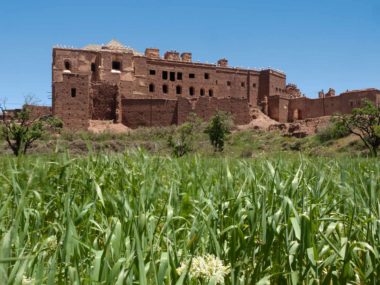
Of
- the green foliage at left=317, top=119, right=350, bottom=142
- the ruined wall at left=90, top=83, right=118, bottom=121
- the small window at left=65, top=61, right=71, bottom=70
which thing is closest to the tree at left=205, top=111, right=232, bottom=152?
the green foliage at left=317, top=119, right=350, bottom=142

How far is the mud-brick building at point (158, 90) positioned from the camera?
3528 cm

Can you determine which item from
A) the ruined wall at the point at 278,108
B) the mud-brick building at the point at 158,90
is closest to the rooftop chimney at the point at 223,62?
the mud-brick building at the point at 158,90

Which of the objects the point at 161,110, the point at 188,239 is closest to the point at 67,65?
the point at 161,110

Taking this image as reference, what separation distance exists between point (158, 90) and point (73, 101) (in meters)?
9.40

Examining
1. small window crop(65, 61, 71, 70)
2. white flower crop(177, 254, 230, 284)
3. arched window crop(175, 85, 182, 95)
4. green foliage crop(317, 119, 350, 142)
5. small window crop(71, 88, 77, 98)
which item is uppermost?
small window crop(65, 61, 71, 70)

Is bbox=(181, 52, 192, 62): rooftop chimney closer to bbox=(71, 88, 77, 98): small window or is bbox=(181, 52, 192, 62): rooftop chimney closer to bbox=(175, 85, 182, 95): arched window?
bbox=(175, 85, 182, 95): arched window

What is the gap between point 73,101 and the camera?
34.9m

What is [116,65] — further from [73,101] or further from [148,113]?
[73,101]

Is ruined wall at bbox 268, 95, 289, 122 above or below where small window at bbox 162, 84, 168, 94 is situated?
below

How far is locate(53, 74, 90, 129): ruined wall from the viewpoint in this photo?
34531 mm

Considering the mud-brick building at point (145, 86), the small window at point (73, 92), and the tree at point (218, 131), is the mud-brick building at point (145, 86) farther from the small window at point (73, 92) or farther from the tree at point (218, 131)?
the tree at point (218, 131)

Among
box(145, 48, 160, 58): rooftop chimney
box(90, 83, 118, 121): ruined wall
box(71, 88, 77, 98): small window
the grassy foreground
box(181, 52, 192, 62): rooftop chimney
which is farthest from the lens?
box(181, 52, 192, 62): rooftop chimney

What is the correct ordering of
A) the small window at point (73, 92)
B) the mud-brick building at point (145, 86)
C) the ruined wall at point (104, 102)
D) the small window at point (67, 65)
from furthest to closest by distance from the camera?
the small window at point (67, 65)
the ruined wall at point (104, 102)
the mud-brick building at point (145, 86)
the small window at point (73, 92)

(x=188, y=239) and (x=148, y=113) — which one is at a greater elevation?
(x=148, y=113)
